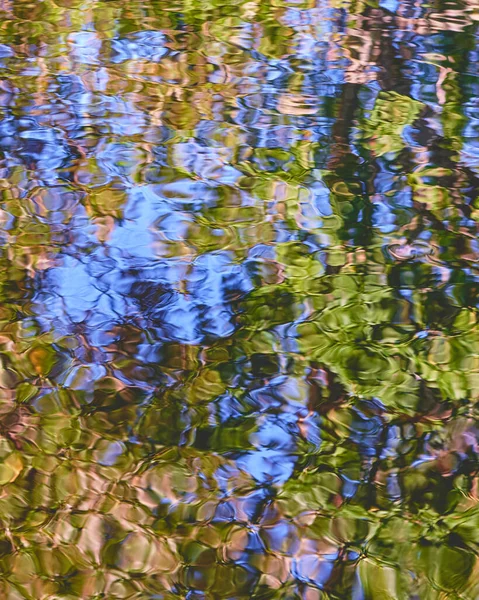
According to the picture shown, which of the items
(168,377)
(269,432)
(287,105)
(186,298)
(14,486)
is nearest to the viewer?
(14,486)

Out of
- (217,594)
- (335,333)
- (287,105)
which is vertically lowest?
(217,594)

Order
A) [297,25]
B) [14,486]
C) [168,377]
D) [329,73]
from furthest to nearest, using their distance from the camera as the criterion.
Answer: [297,25], [329,73], [168,377], [14,486]

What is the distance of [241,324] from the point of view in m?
2.09

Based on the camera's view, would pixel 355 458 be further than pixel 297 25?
No

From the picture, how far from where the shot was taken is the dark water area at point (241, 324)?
154 centimetres

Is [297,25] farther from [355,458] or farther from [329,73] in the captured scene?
[355,458]

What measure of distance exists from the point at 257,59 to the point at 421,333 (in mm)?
2034

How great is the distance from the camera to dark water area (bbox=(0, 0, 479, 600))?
154 centimetres

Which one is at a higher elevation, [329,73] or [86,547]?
[329,73]

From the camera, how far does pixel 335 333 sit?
2.06 meters

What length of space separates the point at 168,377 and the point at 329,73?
6.55ft

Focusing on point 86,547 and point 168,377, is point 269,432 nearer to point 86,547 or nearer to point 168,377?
point 168,377

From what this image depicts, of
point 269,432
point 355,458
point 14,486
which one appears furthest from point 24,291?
point 355,458

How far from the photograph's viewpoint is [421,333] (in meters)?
2.04
